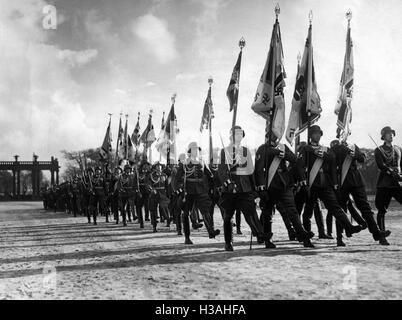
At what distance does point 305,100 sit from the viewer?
36.0 ft

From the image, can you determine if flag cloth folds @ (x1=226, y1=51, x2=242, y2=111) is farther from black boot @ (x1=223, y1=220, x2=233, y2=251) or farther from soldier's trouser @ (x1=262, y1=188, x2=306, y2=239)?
black boot @ (x1=223, y1=220, x2=233, y2=251)

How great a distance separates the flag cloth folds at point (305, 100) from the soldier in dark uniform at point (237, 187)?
1969 millimetres

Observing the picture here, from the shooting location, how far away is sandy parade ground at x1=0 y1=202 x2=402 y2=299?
5594 mm

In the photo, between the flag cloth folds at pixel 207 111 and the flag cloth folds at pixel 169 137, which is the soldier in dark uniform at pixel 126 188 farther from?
the flag cloth folds at pixel 207 111

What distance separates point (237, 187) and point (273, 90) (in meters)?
2.34

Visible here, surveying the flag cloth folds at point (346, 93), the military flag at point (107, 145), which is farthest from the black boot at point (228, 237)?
the military flag at point (107, 145)

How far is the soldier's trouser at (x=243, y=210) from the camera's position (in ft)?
30.3

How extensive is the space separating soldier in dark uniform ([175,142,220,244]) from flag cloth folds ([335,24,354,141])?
314 centimetres

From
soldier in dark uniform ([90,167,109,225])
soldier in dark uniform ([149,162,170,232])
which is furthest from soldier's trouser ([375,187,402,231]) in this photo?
soldier in dark uniform ([90,167,109,225])

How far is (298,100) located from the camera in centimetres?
1110

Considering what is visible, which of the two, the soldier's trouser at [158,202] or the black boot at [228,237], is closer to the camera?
the black boot at [228,237]

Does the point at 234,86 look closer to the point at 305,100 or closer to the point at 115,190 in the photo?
the point at 305,100

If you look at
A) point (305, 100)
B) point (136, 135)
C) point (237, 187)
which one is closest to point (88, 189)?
point (136, 135)
